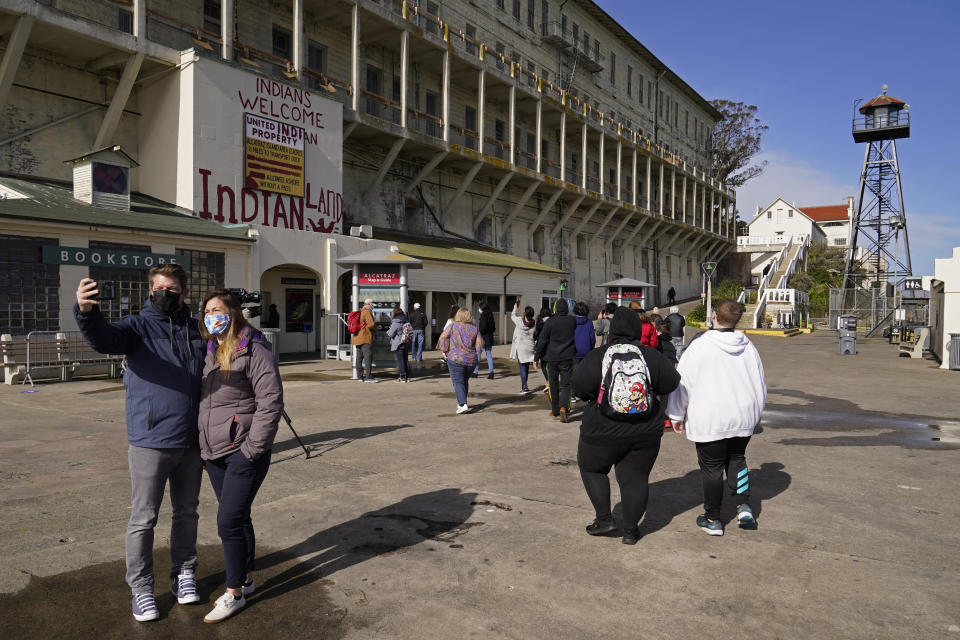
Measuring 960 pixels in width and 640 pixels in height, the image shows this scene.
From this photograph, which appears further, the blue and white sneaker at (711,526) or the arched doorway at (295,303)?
the arched doorway at (295,303)

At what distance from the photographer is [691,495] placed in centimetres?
573

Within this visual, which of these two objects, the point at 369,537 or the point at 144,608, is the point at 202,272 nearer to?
the point at 369,537

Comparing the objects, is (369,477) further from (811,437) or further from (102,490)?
(811,437)

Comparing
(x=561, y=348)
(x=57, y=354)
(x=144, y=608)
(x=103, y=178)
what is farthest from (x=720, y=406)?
(x=103, y=178)

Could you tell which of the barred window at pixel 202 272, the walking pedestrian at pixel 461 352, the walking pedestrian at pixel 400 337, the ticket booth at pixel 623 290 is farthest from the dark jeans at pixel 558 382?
the ticket booth at pixel 623 290

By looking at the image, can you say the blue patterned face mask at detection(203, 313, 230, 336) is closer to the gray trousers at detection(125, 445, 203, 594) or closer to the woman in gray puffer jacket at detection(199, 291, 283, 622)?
the woman in gray puffer jacket at detection(199, 291, 283, 622)

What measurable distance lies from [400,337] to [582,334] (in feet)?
18.2

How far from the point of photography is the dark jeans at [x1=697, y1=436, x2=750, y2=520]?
15.4ft

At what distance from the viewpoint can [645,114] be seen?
162 ft

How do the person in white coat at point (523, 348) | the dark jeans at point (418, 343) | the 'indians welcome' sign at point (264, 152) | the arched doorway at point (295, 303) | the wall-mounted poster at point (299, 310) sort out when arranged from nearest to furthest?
the person in white coat at point (523, 348) → the dark jeans at point (418, 343) → the 'indians welcome' sign at point (264, 152) → the arched doorway at point (295, 303) → the wall-mounted poster at point (299, 310)

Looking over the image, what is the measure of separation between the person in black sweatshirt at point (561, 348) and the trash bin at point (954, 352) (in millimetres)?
13439

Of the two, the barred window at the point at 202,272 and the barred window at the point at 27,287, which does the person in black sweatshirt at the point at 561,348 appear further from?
the barred window at the point at 27,287

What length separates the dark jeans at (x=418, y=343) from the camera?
17.2 m

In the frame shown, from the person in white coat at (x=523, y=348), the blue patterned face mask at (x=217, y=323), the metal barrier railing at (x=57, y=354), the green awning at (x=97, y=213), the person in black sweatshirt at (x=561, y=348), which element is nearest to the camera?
the blue patterned face mask at (x=217, y=323)
